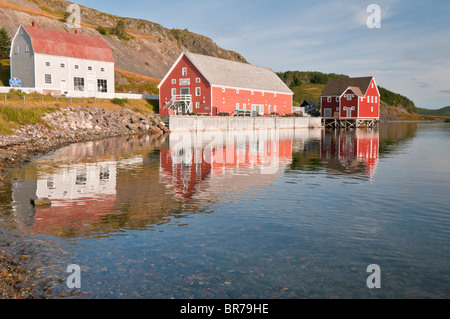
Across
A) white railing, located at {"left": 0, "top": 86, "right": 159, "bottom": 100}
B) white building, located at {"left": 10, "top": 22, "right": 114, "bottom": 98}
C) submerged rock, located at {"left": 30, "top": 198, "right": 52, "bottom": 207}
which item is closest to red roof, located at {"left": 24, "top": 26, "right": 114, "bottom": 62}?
white building, located at {"left": 10, "top": 22, "right": 114, "bottom": 98}

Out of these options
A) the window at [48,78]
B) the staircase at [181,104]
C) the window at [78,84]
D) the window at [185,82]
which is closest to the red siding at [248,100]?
the staircase at [181,104]

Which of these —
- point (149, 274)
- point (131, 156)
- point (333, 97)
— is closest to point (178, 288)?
point (149, 274)

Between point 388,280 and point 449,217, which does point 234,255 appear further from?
point 449,217

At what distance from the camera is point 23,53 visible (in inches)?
2237

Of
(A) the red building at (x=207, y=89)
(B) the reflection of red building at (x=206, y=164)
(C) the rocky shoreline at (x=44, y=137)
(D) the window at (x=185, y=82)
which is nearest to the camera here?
(C) the rocky shoreline at (x=44, y=137)

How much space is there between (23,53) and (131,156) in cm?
3848

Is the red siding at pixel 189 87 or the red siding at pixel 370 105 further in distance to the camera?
the red siding at pixel 370 105

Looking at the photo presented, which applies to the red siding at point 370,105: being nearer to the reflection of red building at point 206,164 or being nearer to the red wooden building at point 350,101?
the red wooden building at point 350,101

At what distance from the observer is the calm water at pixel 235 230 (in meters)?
7.80

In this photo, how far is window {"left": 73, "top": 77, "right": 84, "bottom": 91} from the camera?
5991cm

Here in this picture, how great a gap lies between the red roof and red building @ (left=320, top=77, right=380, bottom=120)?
47.7m

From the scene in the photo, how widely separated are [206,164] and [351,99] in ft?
219
